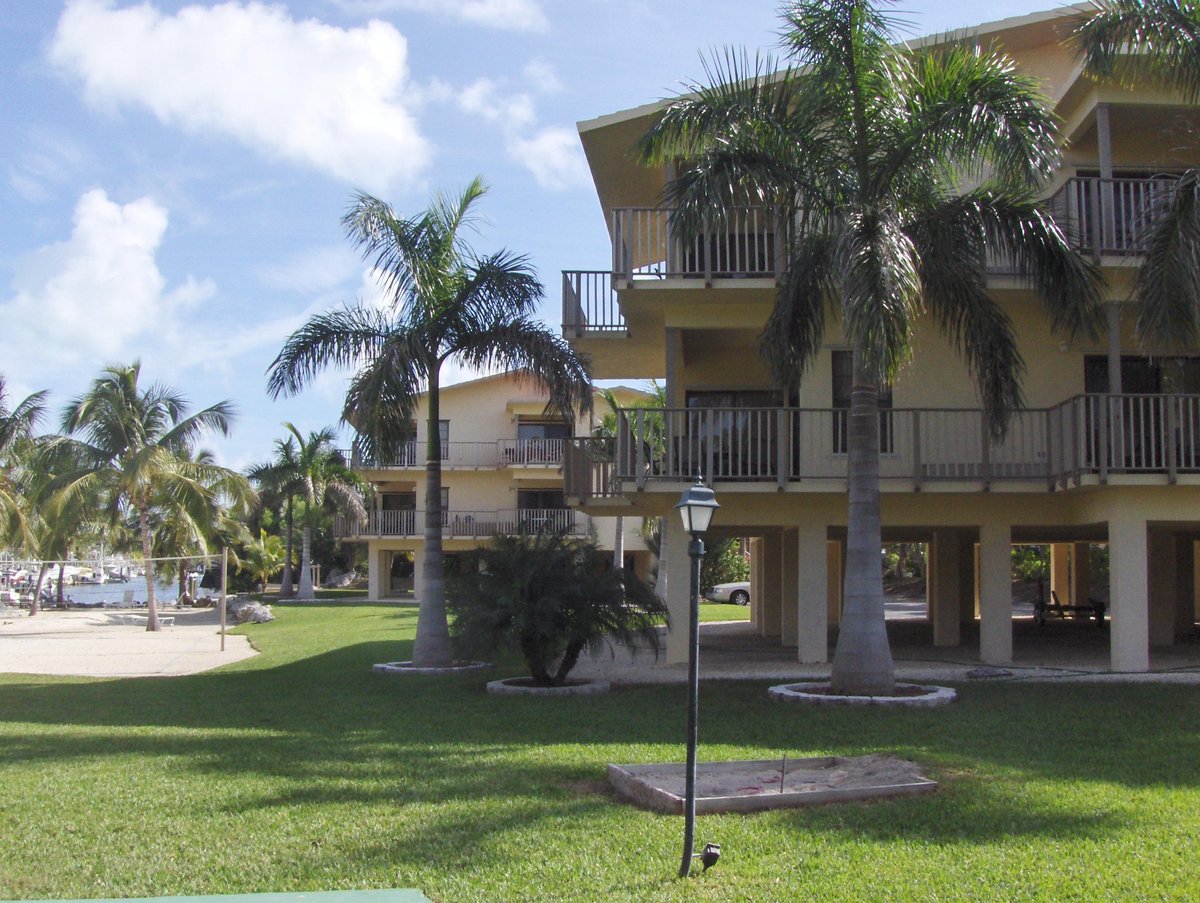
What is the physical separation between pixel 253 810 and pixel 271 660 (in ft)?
46.2

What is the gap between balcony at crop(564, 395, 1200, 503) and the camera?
51.4 feet

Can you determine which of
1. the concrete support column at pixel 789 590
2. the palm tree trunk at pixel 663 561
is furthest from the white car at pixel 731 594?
the concrete support column at pixel 789 590

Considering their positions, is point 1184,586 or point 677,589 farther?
point 1184,586

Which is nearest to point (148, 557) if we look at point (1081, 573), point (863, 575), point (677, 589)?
point (677, 589)

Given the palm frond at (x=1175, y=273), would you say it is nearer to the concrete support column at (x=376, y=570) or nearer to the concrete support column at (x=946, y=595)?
the concrete support column at (x=946, y=595)

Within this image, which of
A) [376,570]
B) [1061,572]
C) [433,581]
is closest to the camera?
[433,581]

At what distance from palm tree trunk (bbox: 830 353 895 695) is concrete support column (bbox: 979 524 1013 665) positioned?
4.16 m

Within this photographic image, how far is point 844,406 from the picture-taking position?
18.1 metres

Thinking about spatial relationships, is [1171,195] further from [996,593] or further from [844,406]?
[996,593]

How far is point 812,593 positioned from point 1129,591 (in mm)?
4301

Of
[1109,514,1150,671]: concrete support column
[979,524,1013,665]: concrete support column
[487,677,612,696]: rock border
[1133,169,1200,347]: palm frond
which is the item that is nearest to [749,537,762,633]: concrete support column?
[979,524,1013,665]: concrete support column

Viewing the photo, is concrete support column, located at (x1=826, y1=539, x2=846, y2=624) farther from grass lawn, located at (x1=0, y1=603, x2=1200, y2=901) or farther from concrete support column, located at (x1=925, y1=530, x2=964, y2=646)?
grass lawn, located at (x1=0, y1=603, x2=1200, y2=901)

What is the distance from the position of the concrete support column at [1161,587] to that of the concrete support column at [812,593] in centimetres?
648

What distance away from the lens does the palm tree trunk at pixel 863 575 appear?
1342 cm
